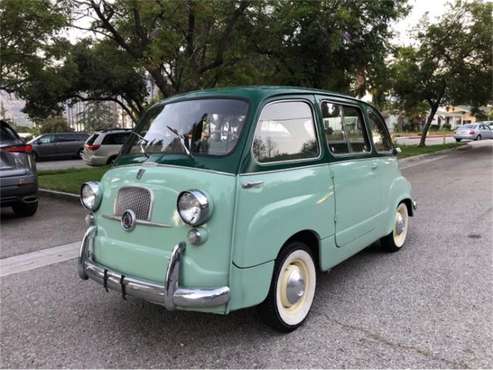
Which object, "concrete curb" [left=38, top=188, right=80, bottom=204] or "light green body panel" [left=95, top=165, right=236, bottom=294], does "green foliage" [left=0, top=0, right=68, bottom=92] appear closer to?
"concrete curb" [left=38, top=188, right=80, bottom=204]

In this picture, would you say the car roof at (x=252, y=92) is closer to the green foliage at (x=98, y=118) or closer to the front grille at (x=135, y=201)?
the front grille at (x=135, y=201)

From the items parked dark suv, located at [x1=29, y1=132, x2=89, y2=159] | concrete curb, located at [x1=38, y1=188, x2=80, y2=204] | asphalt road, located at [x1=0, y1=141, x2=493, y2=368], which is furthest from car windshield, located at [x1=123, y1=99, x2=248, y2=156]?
parked dark suv, located at [x1=29, y1=132, x2=89, y2=159]

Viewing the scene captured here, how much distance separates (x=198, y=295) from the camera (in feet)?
8.61

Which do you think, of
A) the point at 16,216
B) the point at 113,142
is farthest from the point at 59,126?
the point at 16,216

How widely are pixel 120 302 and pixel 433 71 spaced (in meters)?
21.3

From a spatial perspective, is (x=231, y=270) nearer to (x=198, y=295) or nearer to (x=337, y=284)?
(x=198, y=295)

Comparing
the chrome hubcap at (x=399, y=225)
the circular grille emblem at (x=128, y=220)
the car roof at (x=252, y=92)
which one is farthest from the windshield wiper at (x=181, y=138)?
the chrome hubcap at (x=399, y=225)

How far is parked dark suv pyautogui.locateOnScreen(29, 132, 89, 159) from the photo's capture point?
21.6 meters

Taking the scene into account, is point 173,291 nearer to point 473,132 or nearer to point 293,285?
point 293,285

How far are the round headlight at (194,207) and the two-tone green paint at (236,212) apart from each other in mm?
59

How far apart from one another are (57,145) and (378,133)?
2095 centimetres

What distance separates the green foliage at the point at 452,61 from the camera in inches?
757

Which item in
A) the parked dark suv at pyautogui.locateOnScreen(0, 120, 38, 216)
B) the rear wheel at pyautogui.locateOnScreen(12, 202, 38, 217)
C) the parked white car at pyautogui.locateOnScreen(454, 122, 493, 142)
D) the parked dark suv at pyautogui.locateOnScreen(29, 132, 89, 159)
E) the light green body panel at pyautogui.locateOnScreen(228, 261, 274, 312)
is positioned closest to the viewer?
the light green body panel at pyautogui.locateOnScreen(228, 261, 274, 312)

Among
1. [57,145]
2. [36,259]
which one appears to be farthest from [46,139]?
[36,259]
